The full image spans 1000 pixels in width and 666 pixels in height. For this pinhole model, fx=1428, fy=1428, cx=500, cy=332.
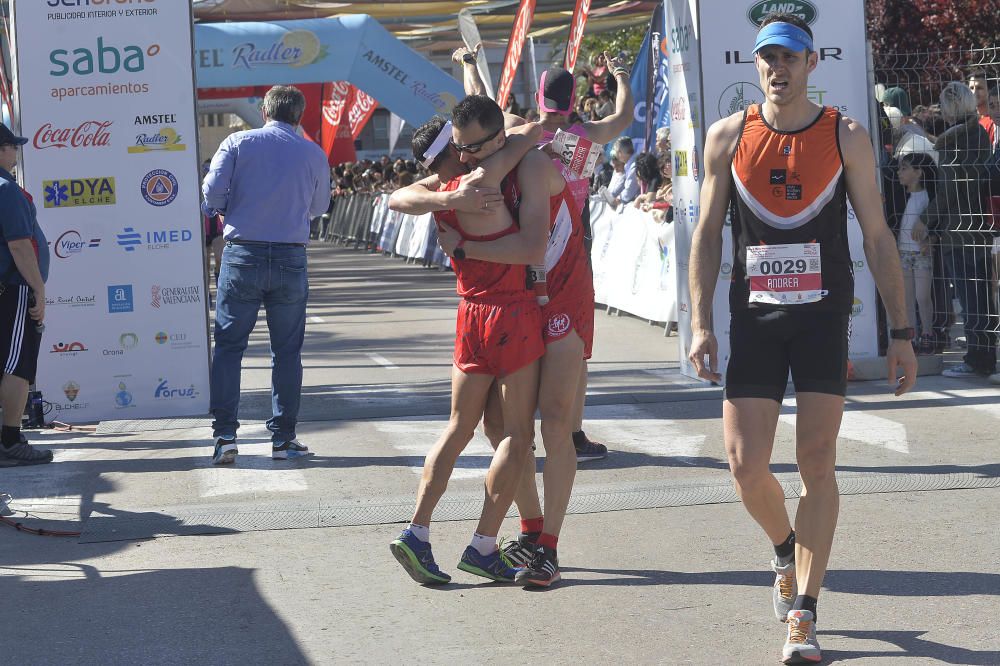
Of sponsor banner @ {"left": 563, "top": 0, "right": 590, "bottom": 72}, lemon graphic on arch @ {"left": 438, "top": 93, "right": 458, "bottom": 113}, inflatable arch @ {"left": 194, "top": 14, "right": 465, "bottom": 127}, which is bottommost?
sponsor banner @ {"left": 563, "top": 0, "right": 590, "bottom": 72}

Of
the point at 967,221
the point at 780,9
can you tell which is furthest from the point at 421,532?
the point at 967,221

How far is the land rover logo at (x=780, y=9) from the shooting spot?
1011cm

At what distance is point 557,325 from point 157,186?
4995 millimetres

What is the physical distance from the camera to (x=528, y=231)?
5.56 metres

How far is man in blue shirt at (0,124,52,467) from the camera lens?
8.41 m

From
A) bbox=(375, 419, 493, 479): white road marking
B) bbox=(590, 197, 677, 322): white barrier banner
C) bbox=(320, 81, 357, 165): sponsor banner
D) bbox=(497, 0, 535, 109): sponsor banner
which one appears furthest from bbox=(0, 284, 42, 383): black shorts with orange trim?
bbox=(320, 81, 357, 165): sponsor banner

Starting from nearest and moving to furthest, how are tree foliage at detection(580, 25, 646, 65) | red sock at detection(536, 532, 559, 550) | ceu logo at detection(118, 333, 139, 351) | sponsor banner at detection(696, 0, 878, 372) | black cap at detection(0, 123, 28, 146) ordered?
red sock at detection(536, 532, 559, 550) → black cap at detection(0, 123, 28, 146) → ceu logo at detection(118, 333, 139, 351) → sponsor banner at detection(696, 0, 878, 372) → tree foliage at detection(580, 25, 646, 65)

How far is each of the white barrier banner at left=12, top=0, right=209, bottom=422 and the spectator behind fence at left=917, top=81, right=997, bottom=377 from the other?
18.6ft

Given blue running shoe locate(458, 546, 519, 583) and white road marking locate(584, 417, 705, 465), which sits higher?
white road marking locate(584, 417, 705, 465)

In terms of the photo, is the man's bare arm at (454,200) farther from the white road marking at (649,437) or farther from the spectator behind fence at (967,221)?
the spectator behind fence at (967,221)

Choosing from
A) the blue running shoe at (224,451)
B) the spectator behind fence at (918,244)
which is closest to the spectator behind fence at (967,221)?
the spectator behind fence at (918,244)

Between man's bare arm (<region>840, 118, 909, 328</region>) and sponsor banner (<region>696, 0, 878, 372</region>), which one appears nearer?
man's bare arm (<region>840, 118, 909, 328</region>)

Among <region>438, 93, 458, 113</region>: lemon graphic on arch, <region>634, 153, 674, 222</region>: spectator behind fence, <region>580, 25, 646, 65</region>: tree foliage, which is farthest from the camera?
<region>580, 25, 646, 65</region>: tree foliage

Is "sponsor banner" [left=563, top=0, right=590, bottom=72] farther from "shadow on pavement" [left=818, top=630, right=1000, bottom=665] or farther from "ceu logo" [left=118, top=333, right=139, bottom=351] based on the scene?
"shadow on pavement" [left=818, top=630, right=1000, bottom=665]
